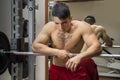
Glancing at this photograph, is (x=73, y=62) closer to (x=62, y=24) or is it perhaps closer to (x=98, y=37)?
(x=62, y=24)

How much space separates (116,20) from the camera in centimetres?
359

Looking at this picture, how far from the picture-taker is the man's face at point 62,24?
198 centimetres

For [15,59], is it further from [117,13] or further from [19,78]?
[117,13]

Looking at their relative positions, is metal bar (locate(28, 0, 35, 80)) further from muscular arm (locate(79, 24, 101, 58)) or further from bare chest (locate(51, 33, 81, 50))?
muscular arm (locate(79, 24, 101, 58))

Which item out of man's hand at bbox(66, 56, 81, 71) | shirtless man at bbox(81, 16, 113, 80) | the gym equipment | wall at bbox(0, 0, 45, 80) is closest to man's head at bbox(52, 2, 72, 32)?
man's hand at bbox(66, 56, 81, 71)

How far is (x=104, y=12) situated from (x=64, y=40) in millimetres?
1592

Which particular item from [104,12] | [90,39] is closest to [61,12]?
[90,39]

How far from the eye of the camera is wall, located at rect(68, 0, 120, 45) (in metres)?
3.58

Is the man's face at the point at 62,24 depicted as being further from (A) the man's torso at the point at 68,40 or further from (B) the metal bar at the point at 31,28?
(B) the metal bar at the point at 31,28

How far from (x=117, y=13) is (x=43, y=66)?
4.29 feet

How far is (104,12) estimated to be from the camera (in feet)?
11.9

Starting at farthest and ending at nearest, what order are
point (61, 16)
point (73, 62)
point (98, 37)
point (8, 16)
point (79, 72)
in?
1. point (8, 16)
2. point (98, 37)
3. point (79, 72)
4. point (61, 16)
5. point (73, 62)

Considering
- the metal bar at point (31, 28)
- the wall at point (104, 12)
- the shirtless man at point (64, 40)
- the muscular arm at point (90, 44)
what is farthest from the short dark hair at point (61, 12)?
the wall at point (104, 12)

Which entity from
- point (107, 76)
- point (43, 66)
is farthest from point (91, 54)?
point (107, 76)
